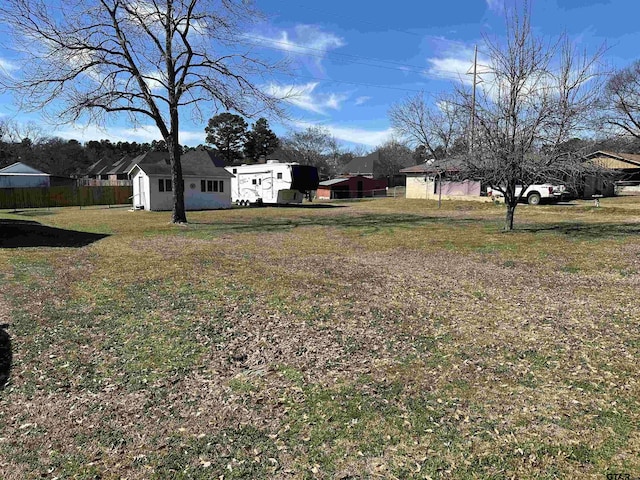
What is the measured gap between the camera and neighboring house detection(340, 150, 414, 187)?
63.4m

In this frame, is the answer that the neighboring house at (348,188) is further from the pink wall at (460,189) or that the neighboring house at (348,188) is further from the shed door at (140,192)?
the shed door at (140,192)

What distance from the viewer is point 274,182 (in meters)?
28.6

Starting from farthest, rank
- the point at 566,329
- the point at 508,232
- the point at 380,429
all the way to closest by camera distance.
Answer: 1. the point at 508,232
2. the point at 566,329
3. the point at 380,429

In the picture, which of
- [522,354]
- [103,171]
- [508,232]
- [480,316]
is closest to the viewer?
[522,354]

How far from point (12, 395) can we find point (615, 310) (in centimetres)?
667

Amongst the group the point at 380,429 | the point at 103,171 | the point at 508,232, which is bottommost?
the point at 380,429

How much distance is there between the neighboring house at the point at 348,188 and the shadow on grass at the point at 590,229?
1080 inches

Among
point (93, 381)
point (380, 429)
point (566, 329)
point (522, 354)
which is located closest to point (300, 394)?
point (380, 429)

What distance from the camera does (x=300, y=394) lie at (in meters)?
3.45

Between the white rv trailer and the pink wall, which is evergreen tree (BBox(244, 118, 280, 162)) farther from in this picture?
the pink wall

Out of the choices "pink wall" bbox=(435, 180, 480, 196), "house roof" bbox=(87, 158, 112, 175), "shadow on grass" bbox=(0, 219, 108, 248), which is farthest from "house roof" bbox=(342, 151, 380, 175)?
"shadow on grass" bbox=(0, 219, 108, 248)

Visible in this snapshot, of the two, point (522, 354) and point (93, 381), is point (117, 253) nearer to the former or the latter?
point (93, 381)

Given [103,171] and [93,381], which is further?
[103,171]

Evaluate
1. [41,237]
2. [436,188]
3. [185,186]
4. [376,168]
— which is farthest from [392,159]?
[41,237]
